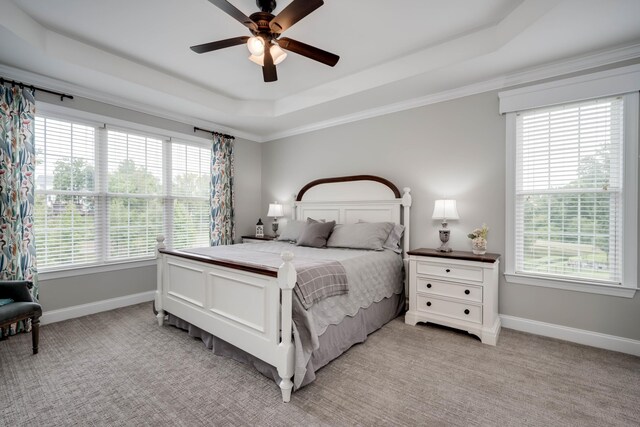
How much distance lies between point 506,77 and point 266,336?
3.43 meters

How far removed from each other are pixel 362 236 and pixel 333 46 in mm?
2061

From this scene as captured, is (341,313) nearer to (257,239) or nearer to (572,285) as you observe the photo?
(572,285)

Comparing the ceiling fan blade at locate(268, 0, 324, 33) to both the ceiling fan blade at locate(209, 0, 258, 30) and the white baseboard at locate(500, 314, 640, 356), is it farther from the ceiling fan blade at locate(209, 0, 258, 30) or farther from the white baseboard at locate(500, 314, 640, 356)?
the white baseboard at locate(500, 314, 640, 356)

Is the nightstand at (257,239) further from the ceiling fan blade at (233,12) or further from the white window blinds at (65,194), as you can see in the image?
the ceiling fan blade at (233,12)

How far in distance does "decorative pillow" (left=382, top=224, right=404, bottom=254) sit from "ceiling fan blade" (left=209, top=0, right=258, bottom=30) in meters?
2.58

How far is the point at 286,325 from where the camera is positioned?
76.2 inches

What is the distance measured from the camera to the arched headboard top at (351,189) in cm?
395

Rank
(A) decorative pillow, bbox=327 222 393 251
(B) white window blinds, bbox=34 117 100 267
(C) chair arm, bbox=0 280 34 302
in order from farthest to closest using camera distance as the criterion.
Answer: (A) decorative pillow, bbox=327 222 393 251 → (B) white window blinds, bbox=34 117 100 267 → (C) chair arm, bbox=0 280 34 302

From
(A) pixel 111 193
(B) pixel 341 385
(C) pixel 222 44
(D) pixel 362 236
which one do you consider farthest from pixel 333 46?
(A) pixel 111 193

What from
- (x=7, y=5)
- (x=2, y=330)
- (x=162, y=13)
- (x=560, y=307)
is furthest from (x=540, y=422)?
(x=7, y=5)

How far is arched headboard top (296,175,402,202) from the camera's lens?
395 cm

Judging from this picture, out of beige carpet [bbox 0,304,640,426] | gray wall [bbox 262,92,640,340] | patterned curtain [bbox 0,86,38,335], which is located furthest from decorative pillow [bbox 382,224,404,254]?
patterned curtain [bbox 0,86,38,335]

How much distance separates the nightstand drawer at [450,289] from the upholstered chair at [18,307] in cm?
357

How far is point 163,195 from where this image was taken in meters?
4.21
